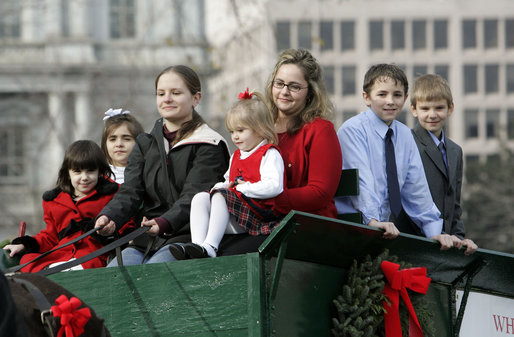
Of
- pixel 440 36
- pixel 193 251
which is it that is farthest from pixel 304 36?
pixel 193 251

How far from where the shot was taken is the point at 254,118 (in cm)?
567

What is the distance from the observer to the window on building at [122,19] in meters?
31.5

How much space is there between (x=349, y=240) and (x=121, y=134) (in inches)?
108

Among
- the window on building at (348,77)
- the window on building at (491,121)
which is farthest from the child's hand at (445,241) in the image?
the window on building at (491,121)

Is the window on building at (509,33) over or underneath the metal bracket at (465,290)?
over

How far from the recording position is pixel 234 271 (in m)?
4.79

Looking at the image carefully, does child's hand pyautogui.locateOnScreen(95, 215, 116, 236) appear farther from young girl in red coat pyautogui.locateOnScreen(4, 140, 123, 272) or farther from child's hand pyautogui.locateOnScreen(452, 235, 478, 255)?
child's hand pyautogui.locateOnScreen(452, 235, 478, 255)

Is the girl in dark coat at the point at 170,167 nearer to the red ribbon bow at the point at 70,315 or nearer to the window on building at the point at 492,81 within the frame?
the red ribbon bow at the point at 70,315

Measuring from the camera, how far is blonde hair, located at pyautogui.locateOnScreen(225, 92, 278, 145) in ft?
18.6

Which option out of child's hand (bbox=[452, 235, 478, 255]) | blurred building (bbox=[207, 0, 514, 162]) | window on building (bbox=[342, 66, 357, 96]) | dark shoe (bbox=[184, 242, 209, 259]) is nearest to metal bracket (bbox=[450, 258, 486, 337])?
child's hand (bbox=[452, 235, 478, 255])

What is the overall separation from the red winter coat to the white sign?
196 centimetres

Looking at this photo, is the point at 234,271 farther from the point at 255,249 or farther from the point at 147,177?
the point at 147,177

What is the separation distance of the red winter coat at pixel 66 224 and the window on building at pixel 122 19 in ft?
79.6

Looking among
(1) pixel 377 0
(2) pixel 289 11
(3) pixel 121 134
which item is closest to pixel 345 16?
(1) pixel 377 0
